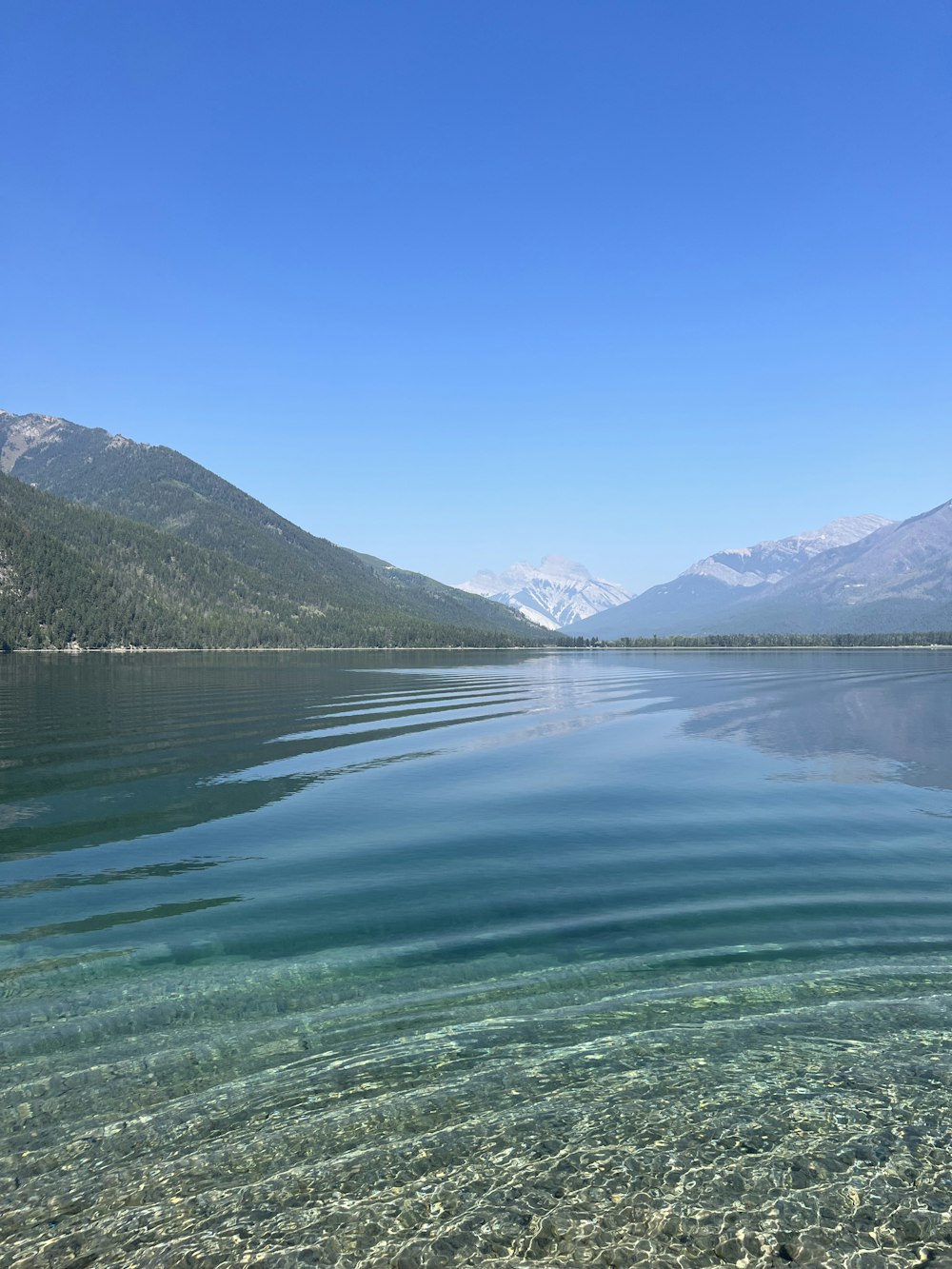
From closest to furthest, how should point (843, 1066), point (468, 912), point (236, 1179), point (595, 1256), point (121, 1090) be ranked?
1. point (595, 1256)
2. point (236, 1179)
3. point (121, 1090)
4. point (843, 1066)
5. point (468, 912)

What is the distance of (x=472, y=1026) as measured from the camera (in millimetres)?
17047

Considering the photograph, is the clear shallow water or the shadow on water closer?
the clear shallow water

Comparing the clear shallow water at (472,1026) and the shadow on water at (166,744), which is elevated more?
the shadow on water at (166,744)

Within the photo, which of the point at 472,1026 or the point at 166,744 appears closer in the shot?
the point at 472,1026

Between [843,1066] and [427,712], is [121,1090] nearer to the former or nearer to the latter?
[843,1066]

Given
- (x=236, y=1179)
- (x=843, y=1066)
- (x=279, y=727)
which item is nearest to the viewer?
(x=236, y=1179)

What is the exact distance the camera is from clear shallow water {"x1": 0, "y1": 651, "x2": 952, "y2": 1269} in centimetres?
1117

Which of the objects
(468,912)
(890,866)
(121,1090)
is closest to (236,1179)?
(121,1090)

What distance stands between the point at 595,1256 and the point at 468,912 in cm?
1446

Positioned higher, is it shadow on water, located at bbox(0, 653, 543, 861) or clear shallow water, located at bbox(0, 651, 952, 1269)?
shadow on water, located at bbox(0, 653, 543, 861)

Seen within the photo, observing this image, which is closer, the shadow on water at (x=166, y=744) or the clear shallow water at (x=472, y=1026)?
the clear shallow water at (x=472, y=1026)

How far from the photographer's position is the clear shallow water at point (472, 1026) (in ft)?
36.7

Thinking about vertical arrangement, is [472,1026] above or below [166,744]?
below

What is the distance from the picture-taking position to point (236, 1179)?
468 inches
